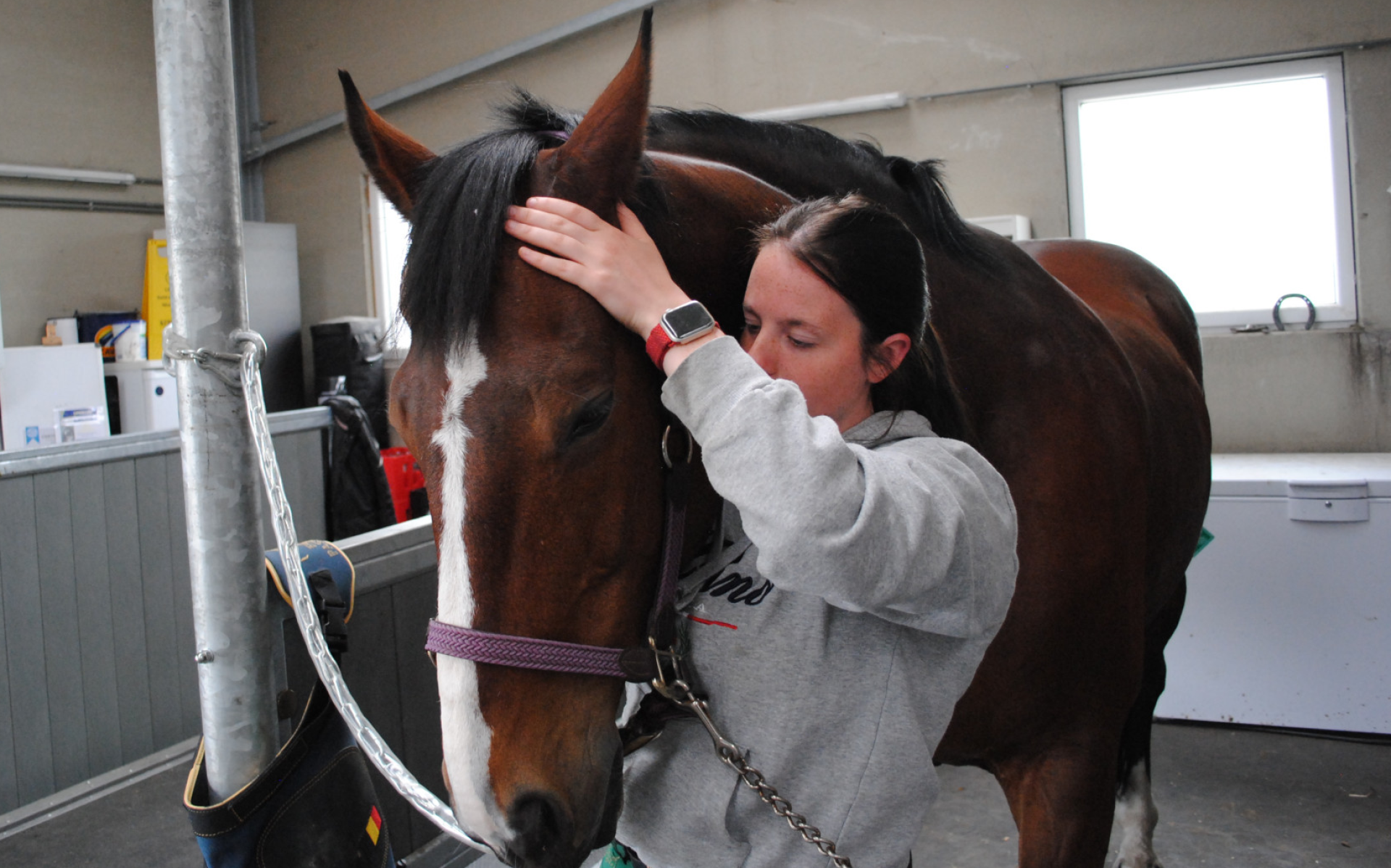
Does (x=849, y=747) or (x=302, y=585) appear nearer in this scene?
(x=849, y=747)

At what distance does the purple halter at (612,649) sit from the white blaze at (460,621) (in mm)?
14

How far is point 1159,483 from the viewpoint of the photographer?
5.45ft

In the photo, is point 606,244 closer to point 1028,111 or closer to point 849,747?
point 849,747

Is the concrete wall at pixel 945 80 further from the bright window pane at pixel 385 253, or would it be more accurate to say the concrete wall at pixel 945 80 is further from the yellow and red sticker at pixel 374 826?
the yellow and red sticker at pixel 374 826

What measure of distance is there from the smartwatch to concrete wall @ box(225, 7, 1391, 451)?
4122 mm

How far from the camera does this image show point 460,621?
796 mm

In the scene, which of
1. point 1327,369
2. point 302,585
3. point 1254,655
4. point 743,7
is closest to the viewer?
point 302,585

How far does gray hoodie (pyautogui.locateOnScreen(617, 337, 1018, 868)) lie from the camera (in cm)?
72

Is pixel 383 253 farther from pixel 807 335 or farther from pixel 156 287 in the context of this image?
pixel 807 335

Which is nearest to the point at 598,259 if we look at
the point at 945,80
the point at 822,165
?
the point at 822,165

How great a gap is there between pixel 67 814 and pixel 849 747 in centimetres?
265

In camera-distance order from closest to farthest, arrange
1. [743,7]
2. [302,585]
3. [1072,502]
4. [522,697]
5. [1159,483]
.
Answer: [522,697]
[302,585]
[1072,502]
[1159,483]
[743,7]

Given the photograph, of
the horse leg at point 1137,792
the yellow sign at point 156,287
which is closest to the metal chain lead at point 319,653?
the horse leg at point 1137,792

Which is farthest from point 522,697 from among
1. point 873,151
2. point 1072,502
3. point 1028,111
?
point 1028,111
